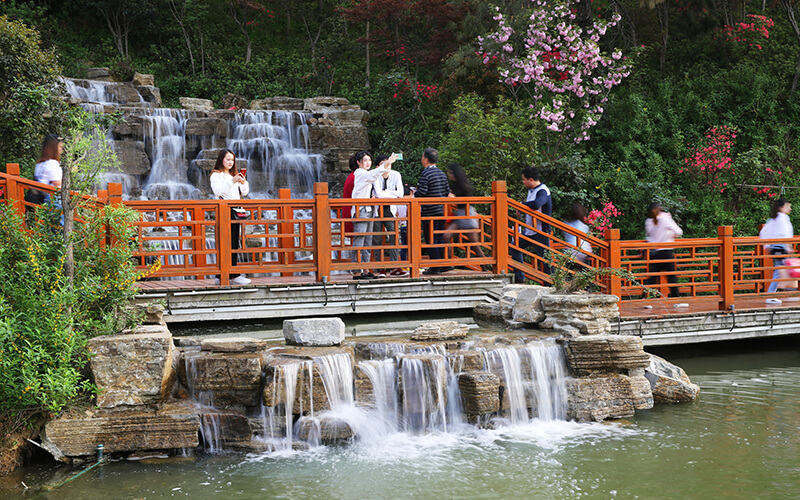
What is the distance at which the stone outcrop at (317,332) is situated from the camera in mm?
7477

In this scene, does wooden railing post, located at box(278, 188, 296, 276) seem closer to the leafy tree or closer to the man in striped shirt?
the man in striped shirt

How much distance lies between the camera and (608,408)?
769 cm

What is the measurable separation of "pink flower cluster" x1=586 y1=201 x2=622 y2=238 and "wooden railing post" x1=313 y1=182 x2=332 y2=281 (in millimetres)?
6369

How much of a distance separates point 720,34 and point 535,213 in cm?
1273

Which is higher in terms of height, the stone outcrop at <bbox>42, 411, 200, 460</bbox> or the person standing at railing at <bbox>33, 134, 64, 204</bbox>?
the person standing at railing at <bbox>33, 134, 64, 204</bbox>

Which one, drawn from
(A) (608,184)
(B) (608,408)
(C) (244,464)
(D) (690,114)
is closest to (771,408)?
(B) (608,408)

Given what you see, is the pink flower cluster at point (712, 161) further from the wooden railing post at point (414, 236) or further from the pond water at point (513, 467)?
the wooden railing post at point (414, 236)

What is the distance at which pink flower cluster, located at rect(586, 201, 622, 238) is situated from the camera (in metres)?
13.6

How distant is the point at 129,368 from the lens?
6.57 m

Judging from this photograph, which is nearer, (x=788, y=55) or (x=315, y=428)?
(x=315, y=428)

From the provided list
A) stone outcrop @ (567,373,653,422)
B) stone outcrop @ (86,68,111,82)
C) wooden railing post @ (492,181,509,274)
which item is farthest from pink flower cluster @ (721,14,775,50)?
stone outcrop @ (86,68,111,82)

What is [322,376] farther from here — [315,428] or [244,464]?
[244,464]

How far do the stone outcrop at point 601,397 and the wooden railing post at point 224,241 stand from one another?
433 centimetres

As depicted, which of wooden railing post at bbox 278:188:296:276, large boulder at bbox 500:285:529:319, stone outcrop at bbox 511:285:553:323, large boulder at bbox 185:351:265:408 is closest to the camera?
large boulder at bbox 185:351:265:408
